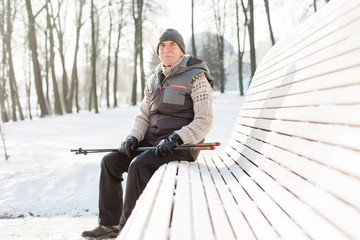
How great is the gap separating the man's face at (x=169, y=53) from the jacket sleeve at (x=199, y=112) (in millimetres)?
327

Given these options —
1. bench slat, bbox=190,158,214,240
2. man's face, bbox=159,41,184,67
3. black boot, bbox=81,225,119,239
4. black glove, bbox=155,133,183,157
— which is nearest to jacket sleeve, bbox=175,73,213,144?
black glove, bbox=155,133,183,157

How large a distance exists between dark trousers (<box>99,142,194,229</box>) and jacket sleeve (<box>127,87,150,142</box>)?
251mm

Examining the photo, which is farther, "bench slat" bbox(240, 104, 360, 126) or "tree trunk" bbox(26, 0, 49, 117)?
"tree trunk" bbox(26, 0, 49, 117)

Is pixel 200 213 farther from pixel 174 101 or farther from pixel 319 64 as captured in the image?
pixel 174 101

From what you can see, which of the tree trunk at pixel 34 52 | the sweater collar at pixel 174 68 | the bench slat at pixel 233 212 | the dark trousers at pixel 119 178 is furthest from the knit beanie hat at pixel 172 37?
the tree trunk at pixel 34 52

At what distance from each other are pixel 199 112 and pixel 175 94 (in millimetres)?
312

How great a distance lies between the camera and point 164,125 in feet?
10.7

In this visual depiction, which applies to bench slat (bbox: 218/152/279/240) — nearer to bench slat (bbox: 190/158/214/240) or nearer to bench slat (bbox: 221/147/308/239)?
bench slat (bbox: 221/147/308/239)

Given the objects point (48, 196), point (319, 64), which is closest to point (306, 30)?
point (319, 64)

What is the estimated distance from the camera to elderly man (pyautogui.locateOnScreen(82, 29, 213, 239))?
9.45ft

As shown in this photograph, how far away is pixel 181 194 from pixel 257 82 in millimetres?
2217

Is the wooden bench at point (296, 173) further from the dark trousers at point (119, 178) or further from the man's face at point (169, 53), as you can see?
the man's face at point (169, 53)

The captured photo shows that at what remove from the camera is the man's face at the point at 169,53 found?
3.33 m

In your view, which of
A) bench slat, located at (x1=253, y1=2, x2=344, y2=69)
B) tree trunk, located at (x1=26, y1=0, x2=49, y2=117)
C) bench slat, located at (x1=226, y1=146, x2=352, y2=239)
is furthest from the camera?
tree trunk, located at (x1=26, y1=0, x2=49, y2=117)
